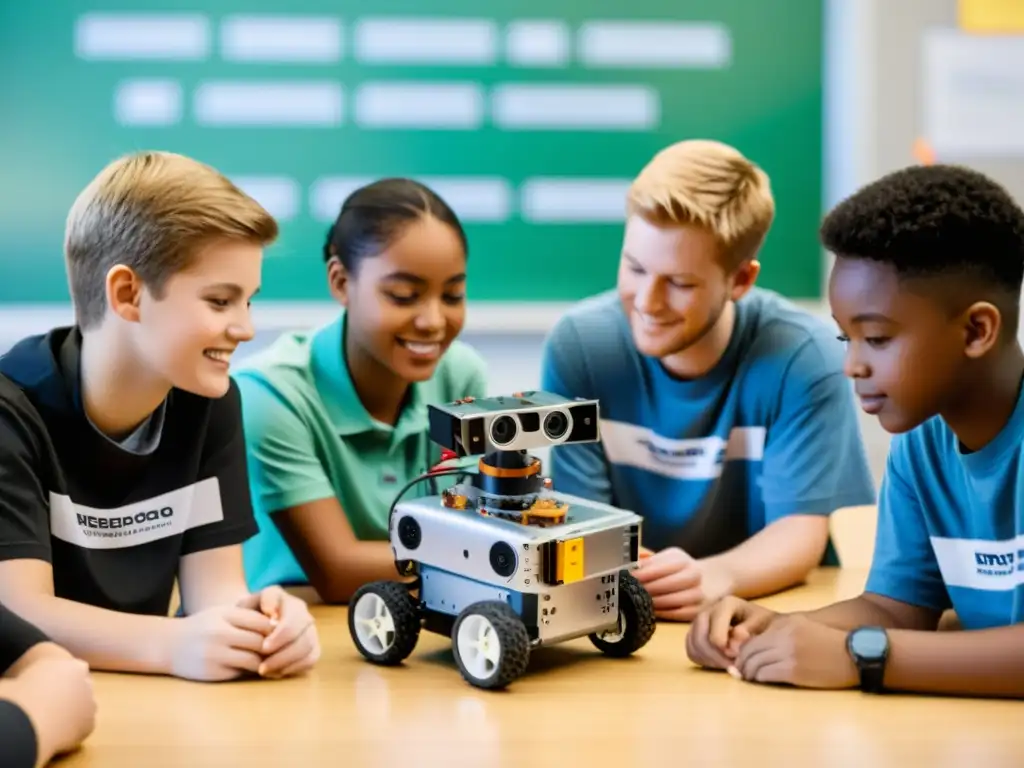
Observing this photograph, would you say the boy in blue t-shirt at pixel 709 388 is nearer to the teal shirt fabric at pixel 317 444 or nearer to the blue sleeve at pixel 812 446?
the blue sleeve at pixel 812 446

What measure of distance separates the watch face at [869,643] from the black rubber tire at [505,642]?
320 mm

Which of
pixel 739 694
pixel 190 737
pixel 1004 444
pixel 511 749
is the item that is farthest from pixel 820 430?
pixel 190 737

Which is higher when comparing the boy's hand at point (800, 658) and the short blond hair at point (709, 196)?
the short blond hair at point (709, 196)

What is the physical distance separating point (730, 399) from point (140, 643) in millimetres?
898

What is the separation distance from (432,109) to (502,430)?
193cm

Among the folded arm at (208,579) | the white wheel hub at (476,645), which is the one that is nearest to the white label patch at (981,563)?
the white wheel hub at (476,645)

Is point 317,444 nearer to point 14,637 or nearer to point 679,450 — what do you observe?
point 679,450

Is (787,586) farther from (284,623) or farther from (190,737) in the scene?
(190,737)

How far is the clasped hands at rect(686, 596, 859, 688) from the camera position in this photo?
1.25m

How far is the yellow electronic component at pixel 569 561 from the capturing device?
1222 millimetres

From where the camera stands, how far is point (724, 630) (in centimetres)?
132

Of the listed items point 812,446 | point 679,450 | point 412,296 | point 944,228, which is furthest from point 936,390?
point 412,296

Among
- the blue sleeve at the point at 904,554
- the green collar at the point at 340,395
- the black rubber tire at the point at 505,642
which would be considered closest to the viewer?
the black rubber tire at the point at 505,642

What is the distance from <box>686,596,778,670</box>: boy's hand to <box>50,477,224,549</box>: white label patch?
57 cm
